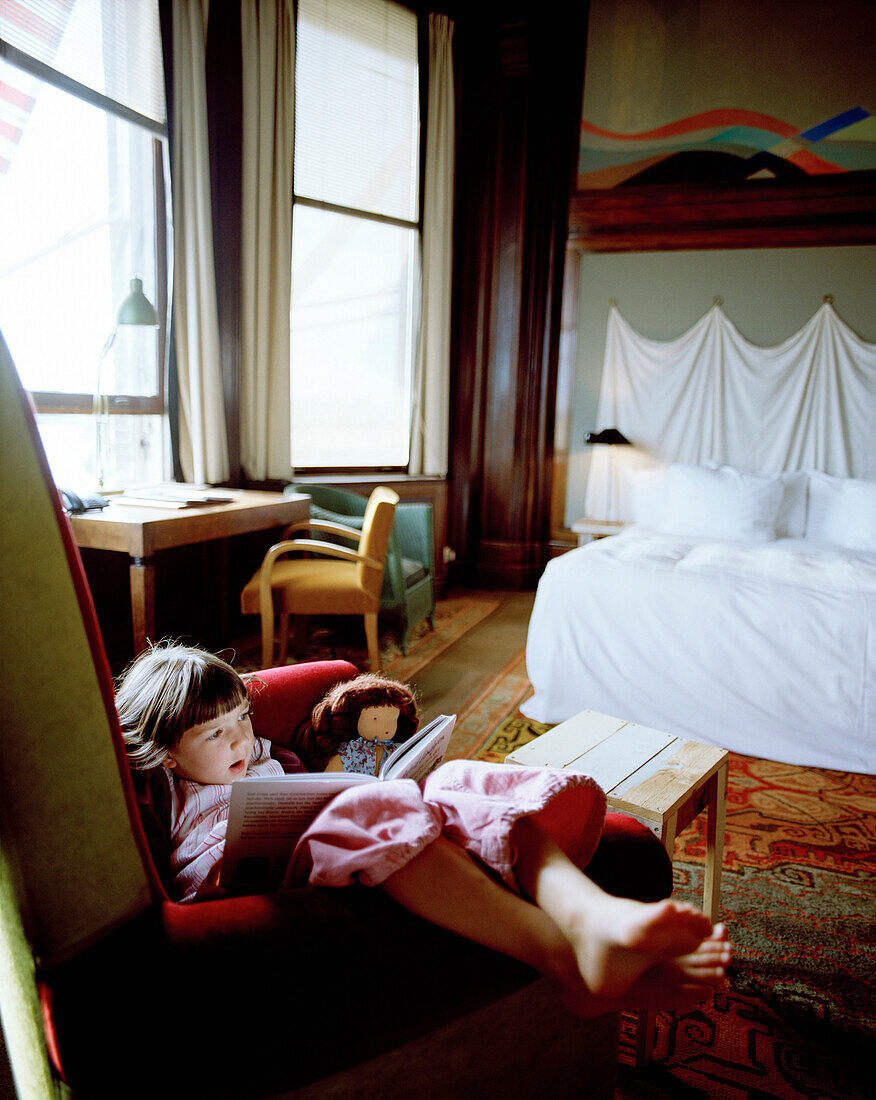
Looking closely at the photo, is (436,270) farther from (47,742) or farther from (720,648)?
(47,742)

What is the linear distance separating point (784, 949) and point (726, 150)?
4.53m

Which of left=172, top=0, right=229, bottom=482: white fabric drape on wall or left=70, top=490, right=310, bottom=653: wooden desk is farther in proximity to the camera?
left=172, top=0, right=229, bottom=482: white fabric drape on wall

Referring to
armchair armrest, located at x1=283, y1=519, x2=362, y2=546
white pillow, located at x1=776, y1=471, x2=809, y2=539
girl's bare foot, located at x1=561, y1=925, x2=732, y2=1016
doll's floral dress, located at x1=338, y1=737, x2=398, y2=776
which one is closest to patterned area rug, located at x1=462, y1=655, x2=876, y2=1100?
girl's bare foot, located at x1=561, y1=925, x2=732, y2=1016

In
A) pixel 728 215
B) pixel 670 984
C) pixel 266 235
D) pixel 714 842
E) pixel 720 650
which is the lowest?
pixel 714 842

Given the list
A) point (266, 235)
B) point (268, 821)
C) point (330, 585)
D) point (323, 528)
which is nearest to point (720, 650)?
point (330, 585)

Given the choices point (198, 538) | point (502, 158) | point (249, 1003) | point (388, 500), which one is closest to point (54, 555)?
point (249, 1003)

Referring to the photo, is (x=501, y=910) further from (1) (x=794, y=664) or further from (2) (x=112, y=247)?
(2) (x=112, y=247)

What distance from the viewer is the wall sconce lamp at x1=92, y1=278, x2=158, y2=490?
2.96 m

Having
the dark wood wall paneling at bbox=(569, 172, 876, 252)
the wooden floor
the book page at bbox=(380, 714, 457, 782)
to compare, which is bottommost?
the wooden floor

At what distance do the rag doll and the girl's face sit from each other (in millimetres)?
220

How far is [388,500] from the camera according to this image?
10.6ft

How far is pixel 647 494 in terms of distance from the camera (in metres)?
5.02

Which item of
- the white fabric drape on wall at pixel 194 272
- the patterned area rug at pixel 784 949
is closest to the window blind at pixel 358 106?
the white fabric drape on wall at pixel 194 272

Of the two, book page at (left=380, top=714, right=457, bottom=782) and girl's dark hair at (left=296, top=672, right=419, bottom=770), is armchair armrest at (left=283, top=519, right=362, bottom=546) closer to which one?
girl's dark hair at (left=296, top=672, right=419, bottom=770)
